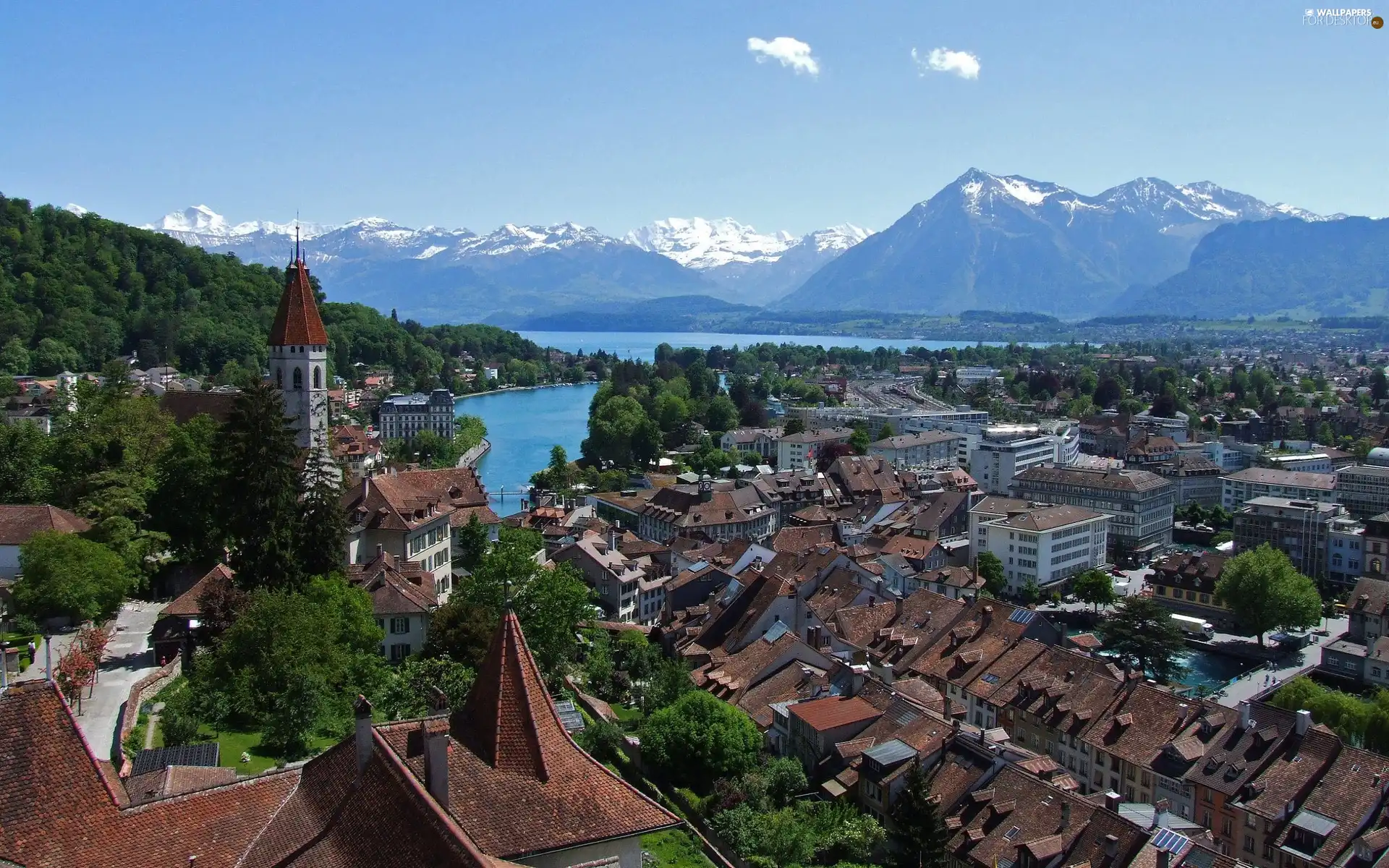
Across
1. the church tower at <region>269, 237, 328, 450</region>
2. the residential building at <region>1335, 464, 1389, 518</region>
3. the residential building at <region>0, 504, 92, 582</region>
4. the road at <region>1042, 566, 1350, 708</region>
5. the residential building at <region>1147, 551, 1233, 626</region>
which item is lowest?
the road at <region>1042, 566, 1350, 708</region>

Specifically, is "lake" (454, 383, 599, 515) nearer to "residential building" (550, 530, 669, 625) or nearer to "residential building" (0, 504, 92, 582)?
"residential building" (550, 530, 669, 625)

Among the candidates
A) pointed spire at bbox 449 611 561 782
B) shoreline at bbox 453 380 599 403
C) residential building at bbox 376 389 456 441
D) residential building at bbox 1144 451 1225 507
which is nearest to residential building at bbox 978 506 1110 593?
residential building at bbox 1144 451 1225 507

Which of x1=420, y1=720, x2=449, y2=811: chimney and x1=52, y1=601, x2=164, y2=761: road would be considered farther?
x1=52, y1=601, x2=164, y2=761: road

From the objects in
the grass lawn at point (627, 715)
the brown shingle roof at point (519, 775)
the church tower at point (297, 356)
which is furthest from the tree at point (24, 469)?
the brown shingle roof at point (519, 775)

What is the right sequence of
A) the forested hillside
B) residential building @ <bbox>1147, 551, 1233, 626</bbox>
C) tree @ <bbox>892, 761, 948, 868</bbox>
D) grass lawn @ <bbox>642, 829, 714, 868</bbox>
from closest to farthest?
grass lawn @ <bbox>642, 829, 714, 868</bbox>, tree @ <bbox>892, 761, 948, 868</bbox>, residential building @ <bbox>1147, 551, 1233, 626</bbox>, the forested hillside

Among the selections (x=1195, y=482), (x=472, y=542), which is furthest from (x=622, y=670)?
(x=1195, y=482)

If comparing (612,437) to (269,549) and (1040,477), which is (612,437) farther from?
(269,549)

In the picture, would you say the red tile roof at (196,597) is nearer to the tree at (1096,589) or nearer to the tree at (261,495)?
the tree at (261,495)
